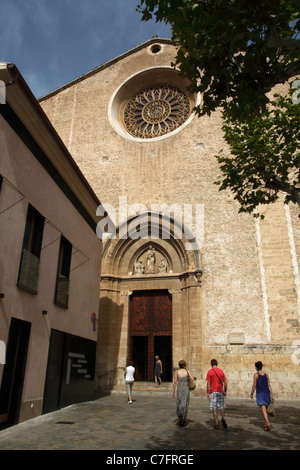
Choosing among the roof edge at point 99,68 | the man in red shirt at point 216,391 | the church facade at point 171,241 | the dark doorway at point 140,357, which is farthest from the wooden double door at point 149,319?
the roof edge at point 99,68

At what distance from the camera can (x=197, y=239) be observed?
45.8 feet

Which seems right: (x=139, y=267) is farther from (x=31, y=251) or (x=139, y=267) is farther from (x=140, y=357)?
(x=31, y=251)

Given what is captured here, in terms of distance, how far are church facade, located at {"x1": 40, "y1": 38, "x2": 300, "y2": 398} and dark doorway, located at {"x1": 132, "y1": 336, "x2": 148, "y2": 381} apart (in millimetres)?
67

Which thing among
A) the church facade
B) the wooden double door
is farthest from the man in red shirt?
the wooden double door

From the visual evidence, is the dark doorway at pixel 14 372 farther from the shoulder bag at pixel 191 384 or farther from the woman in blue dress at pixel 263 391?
the woman in blue dress at pixel 263 391

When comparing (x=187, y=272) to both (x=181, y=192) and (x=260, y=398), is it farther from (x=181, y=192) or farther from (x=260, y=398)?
(x=260, y=398)

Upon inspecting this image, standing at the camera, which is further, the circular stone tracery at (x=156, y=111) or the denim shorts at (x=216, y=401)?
the circular stone tracery at (x=156, y=111)

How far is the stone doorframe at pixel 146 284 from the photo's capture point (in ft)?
43.1

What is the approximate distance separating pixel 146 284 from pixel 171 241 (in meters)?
2.06

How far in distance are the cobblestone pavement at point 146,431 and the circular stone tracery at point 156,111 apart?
12724 millimetres

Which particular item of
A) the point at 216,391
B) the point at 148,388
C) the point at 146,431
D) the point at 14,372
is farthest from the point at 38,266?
the point at 148,388

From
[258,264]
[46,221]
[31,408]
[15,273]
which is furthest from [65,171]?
[258,264]

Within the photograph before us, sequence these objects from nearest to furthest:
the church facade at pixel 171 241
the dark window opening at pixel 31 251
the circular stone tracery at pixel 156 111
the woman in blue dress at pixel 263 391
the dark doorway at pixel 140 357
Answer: the woman in blue dress at pixel 263 391 → the dark window opening at pixel 31 251 → the church facade at pixel 171 241 → the dark doorway at pixel 140 357 → the circular stone tracery at pixel 156 111
